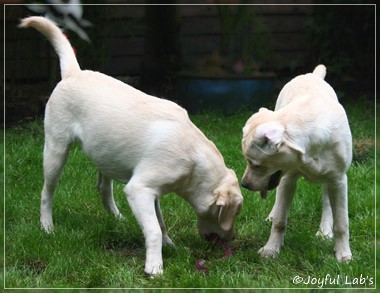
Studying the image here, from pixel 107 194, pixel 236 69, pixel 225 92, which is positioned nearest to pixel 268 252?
pixel 107 194

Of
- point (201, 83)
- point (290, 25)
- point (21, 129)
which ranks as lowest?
point (21, 129)

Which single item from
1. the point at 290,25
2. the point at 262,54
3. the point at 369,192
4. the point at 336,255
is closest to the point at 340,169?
the point at 336,255

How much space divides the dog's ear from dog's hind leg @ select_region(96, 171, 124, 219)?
0.94m

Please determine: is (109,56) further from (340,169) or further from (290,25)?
(340,169)

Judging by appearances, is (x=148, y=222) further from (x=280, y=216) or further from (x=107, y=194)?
(x=107, y=194)

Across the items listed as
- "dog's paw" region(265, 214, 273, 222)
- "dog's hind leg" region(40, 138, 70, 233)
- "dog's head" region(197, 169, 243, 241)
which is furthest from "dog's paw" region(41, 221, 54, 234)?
"dog's paw" region(265, 214, 273, 222)

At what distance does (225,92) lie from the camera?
679 cm

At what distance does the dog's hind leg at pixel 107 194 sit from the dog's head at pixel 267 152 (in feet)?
4.02

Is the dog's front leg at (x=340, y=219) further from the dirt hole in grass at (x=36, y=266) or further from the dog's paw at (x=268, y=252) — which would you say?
the dirt hole in grass at (x=36, y=266)

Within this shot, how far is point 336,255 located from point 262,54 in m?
3.24

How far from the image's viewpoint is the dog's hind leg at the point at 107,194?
14.7 feet

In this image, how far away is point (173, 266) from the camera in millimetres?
3609

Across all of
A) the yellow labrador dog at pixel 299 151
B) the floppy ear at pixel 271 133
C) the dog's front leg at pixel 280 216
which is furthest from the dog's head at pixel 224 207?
the floppy ear at pixel 271 133

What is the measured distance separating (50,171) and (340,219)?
181 centimetres
